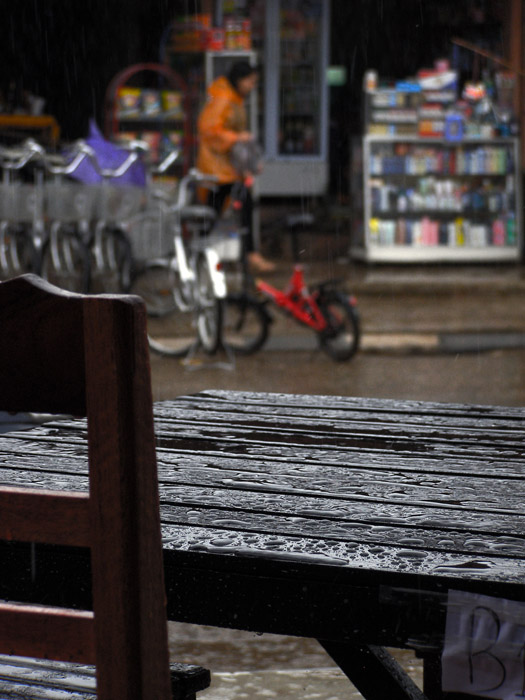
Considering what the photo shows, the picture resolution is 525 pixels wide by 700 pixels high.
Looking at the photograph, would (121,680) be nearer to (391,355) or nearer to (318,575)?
(318,575)

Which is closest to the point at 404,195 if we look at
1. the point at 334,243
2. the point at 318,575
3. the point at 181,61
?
the point at 334,243

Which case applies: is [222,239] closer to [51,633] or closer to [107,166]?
[107,166]

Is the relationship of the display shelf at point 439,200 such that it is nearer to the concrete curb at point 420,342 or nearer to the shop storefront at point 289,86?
the shop storefront at point 289,86

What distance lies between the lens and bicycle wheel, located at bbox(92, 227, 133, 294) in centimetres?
865

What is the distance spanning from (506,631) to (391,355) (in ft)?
22.9

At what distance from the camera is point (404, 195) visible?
12.6 m

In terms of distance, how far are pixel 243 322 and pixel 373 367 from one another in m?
0.96

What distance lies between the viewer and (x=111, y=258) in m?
8.87

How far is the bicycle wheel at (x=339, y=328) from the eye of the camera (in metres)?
7.86

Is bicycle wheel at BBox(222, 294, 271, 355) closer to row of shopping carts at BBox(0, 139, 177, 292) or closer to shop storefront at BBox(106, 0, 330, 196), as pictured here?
row of shopping carts at BBox(0, 139, 177, 292)

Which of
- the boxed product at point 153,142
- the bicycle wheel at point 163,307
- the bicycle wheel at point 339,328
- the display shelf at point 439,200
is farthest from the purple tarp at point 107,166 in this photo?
the display shelf at point 439,200

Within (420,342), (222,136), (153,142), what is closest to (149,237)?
(222,136)

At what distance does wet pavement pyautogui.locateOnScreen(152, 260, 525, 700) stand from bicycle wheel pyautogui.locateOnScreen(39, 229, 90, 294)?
4.58 feet

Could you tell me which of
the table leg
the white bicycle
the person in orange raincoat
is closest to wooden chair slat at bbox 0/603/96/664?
the table leg
